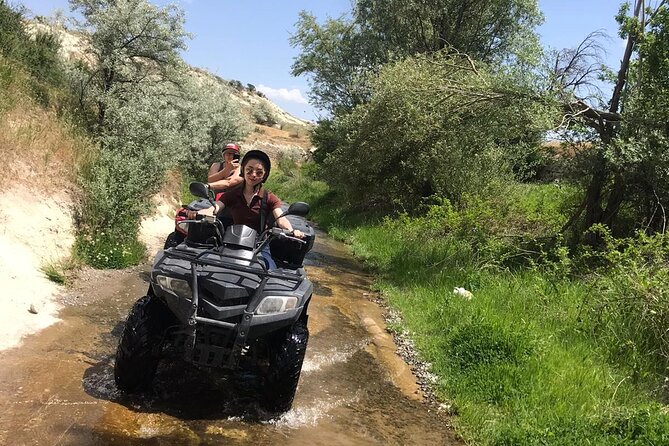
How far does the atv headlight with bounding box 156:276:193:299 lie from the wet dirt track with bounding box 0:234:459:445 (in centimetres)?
96

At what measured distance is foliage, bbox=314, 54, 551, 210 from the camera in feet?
33.2

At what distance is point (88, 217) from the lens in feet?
26.7

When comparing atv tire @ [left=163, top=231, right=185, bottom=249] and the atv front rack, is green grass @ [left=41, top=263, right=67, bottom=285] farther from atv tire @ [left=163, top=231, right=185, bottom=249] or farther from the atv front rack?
the atv front rack

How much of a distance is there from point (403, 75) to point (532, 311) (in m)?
7.87

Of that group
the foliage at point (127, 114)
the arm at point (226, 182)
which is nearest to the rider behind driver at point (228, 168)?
the arm at point (226, 182)

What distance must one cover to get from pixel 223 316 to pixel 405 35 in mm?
19875

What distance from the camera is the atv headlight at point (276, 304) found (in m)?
3.98

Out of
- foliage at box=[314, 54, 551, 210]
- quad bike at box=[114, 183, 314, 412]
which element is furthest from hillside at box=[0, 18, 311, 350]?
foliage at box=[314, 54, 551, 210]

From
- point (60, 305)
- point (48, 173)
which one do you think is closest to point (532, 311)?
point (60, 305)

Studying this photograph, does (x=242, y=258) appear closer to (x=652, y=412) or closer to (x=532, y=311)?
(x=652, y=412)

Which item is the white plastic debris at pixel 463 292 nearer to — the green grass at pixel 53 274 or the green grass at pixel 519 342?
the green grass at pixel 519 342

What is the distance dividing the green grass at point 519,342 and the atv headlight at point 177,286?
8.66ft

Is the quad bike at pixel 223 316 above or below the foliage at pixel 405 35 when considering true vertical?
below

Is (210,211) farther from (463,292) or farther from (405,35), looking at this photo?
(405,35)
